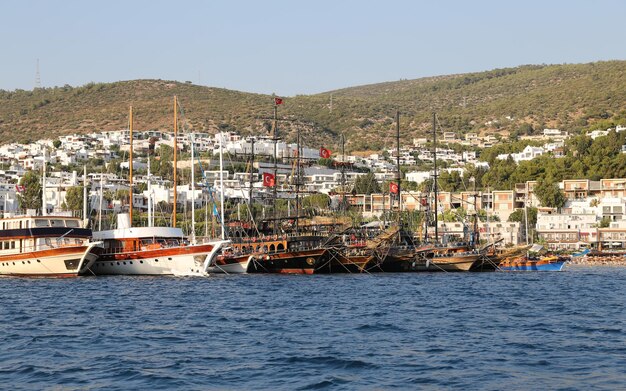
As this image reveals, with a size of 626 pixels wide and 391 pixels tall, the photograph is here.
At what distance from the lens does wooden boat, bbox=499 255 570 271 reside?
93.9 metres

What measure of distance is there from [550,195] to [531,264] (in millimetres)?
62042

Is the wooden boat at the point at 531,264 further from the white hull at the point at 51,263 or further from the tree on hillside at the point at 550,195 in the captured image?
the tree on hillside at the point at 550,195

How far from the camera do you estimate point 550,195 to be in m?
155

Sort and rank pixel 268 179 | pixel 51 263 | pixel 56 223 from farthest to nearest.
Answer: pixel 268 179
pixel 56 223
pixel 51 263

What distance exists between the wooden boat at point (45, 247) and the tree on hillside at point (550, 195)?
321 feet

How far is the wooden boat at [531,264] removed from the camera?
9394cm

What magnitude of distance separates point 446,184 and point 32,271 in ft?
357

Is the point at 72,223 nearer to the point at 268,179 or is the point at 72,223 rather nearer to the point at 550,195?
the point at 268,179

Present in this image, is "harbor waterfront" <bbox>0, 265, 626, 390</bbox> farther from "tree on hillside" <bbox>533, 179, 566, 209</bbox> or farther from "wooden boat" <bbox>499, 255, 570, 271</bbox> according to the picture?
"tree on hillside" <bbox>533, 179, 566, 209</bbox>

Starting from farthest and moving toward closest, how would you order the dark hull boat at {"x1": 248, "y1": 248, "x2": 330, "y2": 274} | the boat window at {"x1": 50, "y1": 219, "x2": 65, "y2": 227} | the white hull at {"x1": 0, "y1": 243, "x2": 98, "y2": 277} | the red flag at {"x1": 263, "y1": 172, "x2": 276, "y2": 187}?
1. the red flag at {"x1": 263, "y1": 172, "x2": 276, "y2": 187}
2. the dark hull boat at {"x1": 248, "y1": 248, "x2": 330, "y2": 274}
3. the boat window at {"x1": 50, "y1": 219, "x2": 65, "y2": 227}
4. the white hull at {"x1": 0, "y1": 243, "x2": 98, "y2": 277}

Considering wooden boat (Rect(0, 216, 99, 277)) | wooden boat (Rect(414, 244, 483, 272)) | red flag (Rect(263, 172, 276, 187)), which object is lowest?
wooden boat (Rect(414, 244, 483, 272))

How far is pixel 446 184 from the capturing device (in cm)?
17025

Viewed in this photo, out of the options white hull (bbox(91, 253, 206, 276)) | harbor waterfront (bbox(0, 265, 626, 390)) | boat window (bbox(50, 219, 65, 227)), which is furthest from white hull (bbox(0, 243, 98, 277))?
harbor waterfront (bbox(0, 265, 626, 390))

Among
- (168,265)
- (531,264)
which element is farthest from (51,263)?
(531,264)
